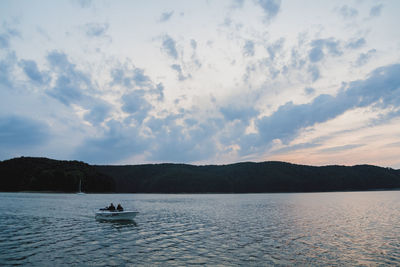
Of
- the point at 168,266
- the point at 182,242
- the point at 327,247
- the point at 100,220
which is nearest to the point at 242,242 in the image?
the point at 182,242

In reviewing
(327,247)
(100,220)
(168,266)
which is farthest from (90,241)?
(327,247)

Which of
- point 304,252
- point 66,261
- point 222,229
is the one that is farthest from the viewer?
point 222,229

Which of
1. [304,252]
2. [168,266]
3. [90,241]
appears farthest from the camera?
[90,241]

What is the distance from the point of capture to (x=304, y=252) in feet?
90.6

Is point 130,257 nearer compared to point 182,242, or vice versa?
point 130,257

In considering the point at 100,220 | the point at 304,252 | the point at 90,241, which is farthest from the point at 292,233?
the point at 100,220

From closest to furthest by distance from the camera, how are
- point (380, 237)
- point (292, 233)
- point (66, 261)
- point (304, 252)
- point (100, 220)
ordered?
point (66, 261)
point (304, 252)
point (380, 237)
point (292, 233)
point (100, 220)

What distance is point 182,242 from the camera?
32125 mm

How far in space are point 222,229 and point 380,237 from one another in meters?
20.6

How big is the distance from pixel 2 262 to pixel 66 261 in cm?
509

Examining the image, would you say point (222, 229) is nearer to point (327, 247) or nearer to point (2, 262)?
point (327, 247)

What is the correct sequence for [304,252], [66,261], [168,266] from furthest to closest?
[304,252] → [66,261] → [168,266]

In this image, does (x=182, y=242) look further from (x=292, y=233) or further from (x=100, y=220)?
(x=100, y=220)

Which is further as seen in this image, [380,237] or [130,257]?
[380,237]
